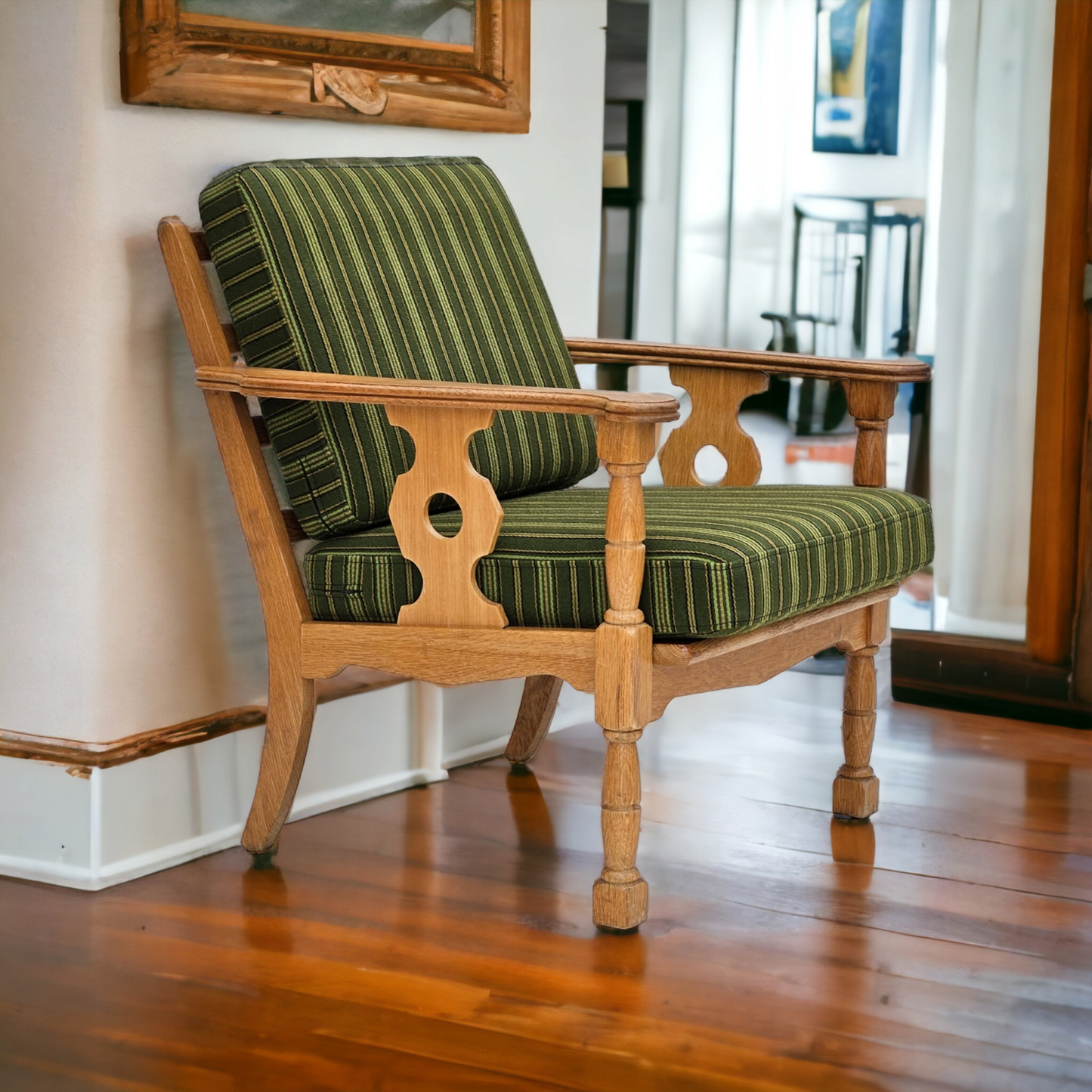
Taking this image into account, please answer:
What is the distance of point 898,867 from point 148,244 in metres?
1.26

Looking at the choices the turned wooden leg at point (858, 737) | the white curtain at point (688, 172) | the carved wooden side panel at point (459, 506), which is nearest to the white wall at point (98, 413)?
the carved wooden side panel at point (459, 506)

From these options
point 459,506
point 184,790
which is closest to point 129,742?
point 184,790

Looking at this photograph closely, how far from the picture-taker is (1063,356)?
2.79 meters

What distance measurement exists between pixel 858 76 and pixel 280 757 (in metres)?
1.88

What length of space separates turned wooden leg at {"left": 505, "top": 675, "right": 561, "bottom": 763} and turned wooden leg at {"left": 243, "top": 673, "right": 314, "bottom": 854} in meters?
0.52

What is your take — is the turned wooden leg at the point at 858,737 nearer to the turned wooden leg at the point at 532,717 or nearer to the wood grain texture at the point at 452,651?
the turned wooden leg at the point at 532,717

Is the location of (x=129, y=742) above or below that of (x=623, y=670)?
below

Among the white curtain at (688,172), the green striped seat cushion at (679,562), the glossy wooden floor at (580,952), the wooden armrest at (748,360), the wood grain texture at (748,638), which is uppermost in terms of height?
the white curtain at (688,172)

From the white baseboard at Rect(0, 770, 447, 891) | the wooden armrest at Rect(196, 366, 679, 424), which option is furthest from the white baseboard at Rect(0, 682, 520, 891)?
the wooden armrest at Rect(196, 366, 679, 424)

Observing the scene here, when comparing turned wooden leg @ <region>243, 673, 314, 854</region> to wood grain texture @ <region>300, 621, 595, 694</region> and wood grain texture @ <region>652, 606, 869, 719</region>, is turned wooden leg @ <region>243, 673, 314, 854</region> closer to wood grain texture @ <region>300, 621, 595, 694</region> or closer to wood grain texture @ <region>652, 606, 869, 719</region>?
wood grain texture @ <region>300, 621, 595, 694</region>

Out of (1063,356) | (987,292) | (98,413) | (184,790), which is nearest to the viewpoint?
(98,413)

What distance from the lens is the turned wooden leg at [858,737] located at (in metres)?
2.20

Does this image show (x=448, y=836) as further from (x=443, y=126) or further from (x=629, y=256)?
(x=629, y=256)

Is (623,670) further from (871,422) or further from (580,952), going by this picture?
(871,422)
